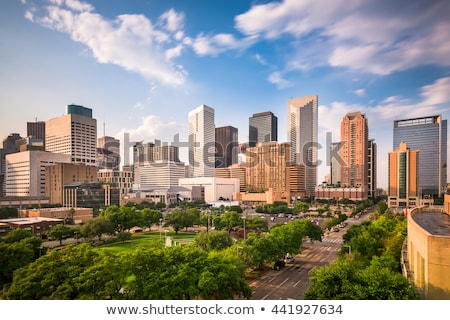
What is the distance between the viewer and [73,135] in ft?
169

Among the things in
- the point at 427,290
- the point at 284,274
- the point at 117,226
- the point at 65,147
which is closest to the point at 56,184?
the point at 65,147

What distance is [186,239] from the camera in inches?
986

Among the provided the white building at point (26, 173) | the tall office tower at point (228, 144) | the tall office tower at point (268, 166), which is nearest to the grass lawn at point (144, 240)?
the white building at point (26, 173)

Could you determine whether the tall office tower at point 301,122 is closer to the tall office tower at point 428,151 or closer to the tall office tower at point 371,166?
the tall office tower at point 371,166

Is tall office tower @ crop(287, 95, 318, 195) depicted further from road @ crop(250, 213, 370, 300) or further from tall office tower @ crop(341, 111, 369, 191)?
road @ crop(250, 213, 370, 300)

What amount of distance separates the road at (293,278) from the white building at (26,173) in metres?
42.2

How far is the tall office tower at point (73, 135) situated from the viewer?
51.1 metres

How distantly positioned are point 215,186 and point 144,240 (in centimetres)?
4038

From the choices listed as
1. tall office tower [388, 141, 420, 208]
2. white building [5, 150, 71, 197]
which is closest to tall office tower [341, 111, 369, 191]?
tall office tower [388, 141, 420, 208]

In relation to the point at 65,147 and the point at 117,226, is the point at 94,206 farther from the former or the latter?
the point at 65,147

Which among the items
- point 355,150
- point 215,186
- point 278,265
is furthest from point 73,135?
point 355,150

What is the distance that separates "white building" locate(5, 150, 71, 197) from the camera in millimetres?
42406

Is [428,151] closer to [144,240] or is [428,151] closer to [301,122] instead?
[144,240]

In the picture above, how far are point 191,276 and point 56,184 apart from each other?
4295 centimetres
